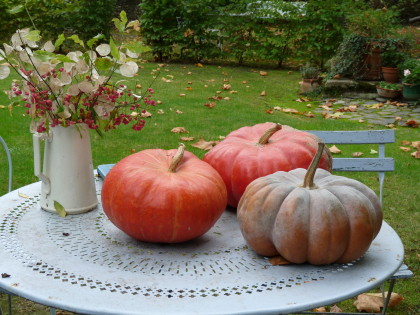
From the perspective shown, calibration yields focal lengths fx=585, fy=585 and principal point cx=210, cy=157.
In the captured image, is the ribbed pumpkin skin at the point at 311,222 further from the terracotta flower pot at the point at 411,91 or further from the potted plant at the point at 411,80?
the terracotta flower pot at the point at 411,91

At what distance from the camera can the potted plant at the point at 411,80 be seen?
315 inches

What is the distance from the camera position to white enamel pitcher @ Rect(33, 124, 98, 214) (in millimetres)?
1947

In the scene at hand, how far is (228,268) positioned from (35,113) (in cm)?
78

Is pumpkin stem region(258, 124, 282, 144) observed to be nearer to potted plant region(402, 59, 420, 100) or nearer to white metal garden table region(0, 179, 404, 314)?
Result: white metal garden table region(0, 179, 404, 314)

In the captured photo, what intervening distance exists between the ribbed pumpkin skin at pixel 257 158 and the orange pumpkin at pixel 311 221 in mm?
324

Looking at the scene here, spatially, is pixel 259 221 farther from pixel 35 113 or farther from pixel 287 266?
pixel 35 113

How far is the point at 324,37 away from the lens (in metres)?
10.5

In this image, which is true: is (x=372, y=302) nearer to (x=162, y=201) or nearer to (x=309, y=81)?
(x=162, y=201)

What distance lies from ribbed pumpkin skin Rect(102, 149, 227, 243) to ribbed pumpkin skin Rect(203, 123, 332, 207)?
21 cm

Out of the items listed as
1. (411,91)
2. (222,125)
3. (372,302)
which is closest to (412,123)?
(411,91)

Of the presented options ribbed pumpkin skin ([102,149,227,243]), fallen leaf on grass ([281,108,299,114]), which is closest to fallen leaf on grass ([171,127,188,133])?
fallen leaf on grass ([281,108,299,114])

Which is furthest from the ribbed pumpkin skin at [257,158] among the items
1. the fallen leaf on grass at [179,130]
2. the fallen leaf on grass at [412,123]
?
the fallen leaf on grass at [412,123]

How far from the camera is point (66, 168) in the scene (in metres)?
1.97

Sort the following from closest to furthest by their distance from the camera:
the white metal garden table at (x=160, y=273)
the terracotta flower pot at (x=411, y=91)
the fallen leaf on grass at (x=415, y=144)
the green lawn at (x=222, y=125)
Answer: the white metal garden table at (x=160, y=273) < the green lawn at (x=222, y=125) < the fallen leaf on grass at (x=415, y=144) < the terracotta flower pot at (x=411, y=91)
